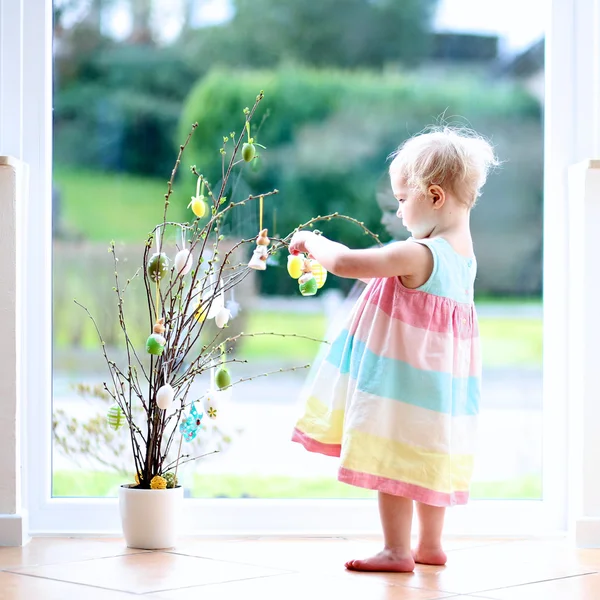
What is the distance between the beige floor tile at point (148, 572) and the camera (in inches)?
68.1

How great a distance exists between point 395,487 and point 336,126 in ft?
3.02

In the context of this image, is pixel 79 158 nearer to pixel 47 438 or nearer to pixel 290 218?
pixel 290 218

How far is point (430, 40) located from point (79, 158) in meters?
0.90

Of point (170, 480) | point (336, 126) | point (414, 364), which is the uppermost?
point (336, 126)

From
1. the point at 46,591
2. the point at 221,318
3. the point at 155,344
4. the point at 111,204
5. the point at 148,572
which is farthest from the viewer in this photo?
the point at 111,204

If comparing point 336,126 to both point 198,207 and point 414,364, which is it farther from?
point 414,364

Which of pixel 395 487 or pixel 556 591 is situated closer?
pixel 556 591

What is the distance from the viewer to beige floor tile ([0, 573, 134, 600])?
162 cm

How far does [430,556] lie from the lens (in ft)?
6.35

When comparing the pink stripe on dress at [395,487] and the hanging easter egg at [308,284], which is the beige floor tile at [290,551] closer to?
the pink stripe on dress at [395,487]

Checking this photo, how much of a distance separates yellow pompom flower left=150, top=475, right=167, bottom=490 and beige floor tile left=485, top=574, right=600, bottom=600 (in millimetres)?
736

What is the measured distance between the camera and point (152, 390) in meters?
2.15

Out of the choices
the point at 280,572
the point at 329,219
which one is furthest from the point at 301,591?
the point at 329,219

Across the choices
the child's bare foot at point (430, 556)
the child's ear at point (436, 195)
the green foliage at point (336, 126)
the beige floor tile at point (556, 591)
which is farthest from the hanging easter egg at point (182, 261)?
the beige floor tile at point (556, 591)
